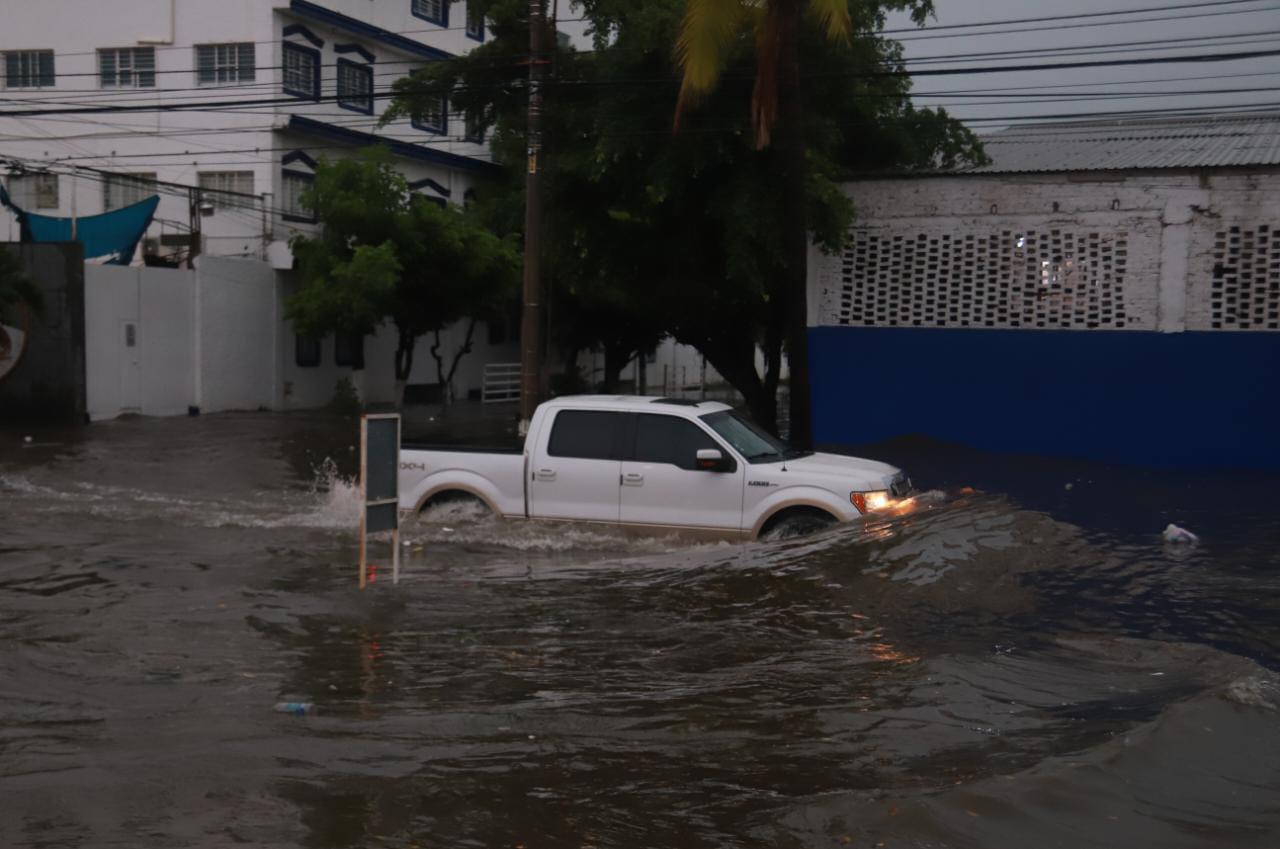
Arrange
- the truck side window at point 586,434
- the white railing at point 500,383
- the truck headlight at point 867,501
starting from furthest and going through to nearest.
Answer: the white railing at point 500,383 → the truck side window at point 586,434 → the truck headlight at point 867,501

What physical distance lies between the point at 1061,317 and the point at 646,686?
43.6ft

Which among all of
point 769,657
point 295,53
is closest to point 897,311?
point 769,657

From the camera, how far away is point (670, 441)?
12641mm

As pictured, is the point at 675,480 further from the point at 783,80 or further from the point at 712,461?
the point at 783,80

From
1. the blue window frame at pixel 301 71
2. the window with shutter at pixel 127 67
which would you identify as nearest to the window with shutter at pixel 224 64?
Answer: the blue window frame at pixel 301 71

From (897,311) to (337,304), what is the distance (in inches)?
566

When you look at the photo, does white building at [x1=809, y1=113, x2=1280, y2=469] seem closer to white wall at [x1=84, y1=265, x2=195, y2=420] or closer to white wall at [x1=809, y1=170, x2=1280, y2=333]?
white wall at [x1=809, y1=170, x2=1280, y2=333]

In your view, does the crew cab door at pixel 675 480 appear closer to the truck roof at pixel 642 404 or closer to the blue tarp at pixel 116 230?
the truck roof at pixel 642 404

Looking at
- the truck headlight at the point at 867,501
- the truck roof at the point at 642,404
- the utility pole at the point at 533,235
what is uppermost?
the utility pole at the point at 533,235

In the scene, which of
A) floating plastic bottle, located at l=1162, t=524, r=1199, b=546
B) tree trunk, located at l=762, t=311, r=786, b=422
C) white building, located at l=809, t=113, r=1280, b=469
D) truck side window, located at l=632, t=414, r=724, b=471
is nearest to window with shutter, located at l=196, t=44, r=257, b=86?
tree trunk, located at l=762, t=311, r=786, b=422

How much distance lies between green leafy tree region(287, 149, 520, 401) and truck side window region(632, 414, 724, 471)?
17840 mm

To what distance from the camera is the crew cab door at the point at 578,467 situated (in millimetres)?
12719

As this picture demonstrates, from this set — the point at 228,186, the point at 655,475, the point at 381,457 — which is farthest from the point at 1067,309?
the point at 228,186

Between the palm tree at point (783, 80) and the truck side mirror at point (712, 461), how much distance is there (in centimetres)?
440
